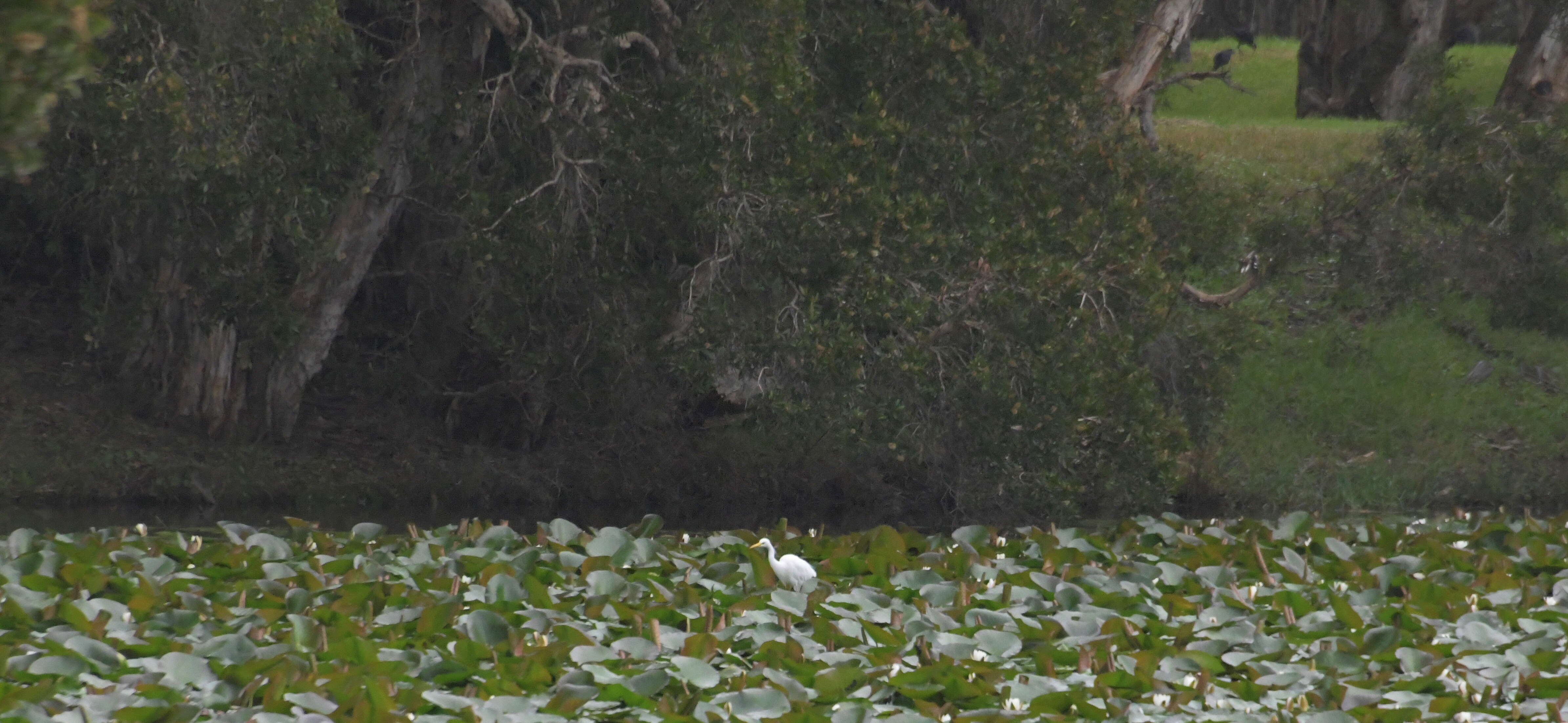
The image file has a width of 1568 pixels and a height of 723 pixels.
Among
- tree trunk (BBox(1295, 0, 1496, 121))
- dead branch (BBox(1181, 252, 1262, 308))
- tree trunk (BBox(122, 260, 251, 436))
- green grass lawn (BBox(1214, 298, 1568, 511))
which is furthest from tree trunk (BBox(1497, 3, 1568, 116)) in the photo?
tree trunk (BBox(122, 260, 251, 436))

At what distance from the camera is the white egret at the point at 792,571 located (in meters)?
7.27

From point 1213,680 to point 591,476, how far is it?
38.1 ft

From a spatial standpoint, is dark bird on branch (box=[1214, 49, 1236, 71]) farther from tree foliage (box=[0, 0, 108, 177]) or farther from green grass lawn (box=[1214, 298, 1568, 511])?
tree foliage (box=[0, 0, 108, 177])

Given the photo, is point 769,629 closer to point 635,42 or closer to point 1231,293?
point 635,42

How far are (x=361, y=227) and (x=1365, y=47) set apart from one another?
69.5 feet

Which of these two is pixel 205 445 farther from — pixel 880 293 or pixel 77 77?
pixel 77 77

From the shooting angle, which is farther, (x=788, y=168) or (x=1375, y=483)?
(x=1375, y=483)

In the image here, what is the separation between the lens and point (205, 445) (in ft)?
56.1

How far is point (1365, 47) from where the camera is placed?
30.7 m

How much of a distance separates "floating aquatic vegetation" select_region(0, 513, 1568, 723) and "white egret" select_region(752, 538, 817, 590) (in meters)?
0.06

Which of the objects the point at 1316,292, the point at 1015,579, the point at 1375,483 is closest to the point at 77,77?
the point at 1015,579

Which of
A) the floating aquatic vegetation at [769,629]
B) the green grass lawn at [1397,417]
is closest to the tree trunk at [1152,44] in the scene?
the green grass lawn at [1397,417]

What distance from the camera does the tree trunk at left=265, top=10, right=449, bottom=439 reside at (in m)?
15.5

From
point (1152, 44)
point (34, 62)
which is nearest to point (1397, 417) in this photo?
point (1152, 44)
